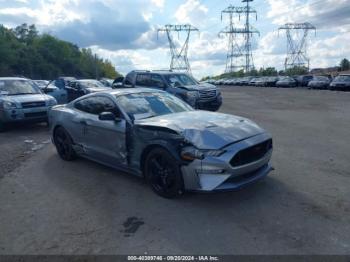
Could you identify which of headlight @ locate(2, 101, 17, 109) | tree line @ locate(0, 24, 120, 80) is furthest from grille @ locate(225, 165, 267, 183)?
tree line @ locate(0, 24, 120, 80)

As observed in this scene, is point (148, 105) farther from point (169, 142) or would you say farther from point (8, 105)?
point (8, 105)

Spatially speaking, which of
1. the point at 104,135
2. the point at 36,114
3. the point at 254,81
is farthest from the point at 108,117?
the point at 254,81

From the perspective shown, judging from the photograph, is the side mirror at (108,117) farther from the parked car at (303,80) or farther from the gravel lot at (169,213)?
the parked car at (303,80)

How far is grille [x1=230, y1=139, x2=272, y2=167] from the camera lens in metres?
4.28

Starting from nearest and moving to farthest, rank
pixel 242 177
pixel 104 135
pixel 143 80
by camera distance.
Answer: pixel 242 177, pixel 104 135, pixel 143 80

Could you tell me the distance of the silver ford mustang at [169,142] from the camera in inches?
166

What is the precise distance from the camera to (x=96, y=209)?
4.50 metres

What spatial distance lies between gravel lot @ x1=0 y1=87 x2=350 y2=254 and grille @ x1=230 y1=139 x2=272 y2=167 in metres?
0.57

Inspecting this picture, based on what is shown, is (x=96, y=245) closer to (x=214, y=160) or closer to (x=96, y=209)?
(x=96, y=209)

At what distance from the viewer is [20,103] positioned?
10.1m

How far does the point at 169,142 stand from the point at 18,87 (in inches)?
344

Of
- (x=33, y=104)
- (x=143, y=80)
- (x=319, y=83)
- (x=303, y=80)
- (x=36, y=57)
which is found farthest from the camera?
(x=36, y=57)

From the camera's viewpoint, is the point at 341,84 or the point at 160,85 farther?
the point at 341,84

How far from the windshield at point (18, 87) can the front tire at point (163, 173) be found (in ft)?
26.3
